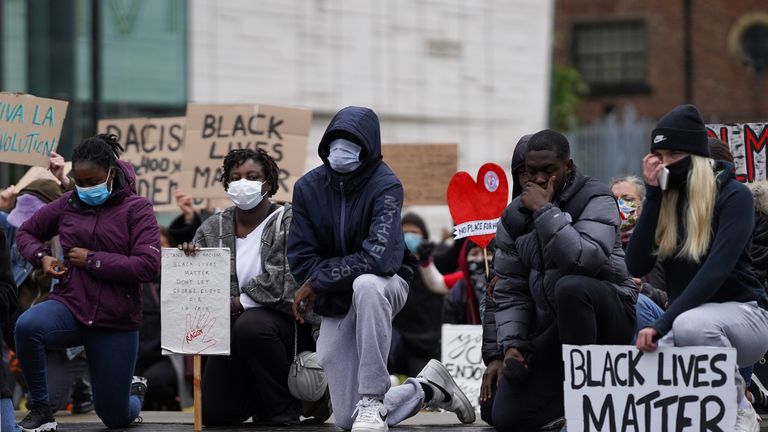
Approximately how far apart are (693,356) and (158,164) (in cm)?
631

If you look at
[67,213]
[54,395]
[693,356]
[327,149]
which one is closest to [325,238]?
[327,149]

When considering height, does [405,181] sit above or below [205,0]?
below

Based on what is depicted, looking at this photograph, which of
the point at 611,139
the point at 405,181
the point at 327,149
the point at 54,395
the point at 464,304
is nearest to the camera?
the point at 327,149

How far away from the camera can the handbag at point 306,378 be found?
8.04 meters

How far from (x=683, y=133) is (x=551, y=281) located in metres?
0.96

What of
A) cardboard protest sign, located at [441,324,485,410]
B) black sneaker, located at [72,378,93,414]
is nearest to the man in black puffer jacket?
cardboard protest sign, located at [441,324,485,410]

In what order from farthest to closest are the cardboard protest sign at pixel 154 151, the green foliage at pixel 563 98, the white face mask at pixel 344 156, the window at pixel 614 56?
the window at pixel 614 56 → the green foliage at pixel 563 98 → the cardboard protest sign at pixel 154 151 → the white face mask at pixel 344 156

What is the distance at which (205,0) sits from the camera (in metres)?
20.9

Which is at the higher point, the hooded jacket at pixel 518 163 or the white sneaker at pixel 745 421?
the hooded jacket at pixel 518 163

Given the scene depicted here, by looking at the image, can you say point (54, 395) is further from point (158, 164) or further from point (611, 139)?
point (611, 139)

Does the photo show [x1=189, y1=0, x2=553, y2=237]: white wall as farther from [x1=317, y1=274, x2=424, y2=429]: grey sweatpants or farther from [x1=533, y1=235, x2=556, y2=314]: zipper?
[x1=533, y1=235, x2=556, y2=314]: zipper

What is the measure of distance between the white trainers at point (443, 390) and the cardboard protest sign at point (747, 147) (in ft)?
7.57

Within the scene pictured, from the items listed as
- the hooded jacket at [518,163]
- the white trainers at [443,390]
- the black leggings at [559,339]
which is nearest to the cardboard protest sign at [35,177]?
the white trainers at [443,390]

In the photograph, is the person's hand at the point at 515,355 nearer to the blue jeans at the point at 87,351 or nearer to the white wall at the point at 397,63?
the blue jeans at the point at 87,351
